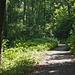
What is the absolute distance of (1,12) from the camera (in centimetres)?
1414

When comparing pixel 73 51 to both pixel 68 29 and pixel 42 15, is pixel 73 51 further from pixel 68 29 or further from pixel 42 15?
pixel 42 15

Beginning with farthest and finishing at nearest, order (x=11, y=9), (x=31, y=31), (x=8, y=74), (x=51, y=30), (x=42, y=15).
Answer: (x=42, y=15)
(x=51, y=30)
(x=31, y=31)
(x=11, y=9)
(x=8, y=74)

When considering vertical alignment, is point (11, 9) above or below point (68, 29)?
above

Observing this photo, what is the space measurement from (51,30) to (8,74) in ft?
185

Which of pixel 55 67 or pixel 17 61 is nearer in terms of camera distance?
pixel 55 67

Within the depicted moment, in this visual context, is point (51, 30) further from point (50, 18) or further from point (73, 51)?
point (73, 51)

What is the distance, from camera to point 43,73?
1320cm

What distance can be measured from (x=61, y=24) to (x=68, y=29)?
236cm

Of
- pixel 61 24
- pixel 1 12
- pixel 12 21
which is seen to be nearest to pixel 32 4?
pixel 61 24

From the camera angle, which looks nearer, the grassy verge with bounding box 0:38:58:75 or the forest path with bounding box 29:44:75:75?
the grassy verge with bounding box 0:38:58:75

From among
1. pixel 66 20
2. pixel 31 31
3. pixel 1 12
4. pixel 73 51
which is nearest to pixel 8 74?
pixel 1 12

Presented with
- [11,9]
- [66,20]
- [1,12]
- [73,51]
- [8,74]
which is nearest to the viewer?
[8,74]

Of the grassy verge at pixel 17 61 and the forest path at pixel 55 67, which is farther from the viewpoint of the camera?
the forest path at pixel 55 67

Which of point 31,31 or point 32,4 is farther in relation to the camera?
point 32,4
